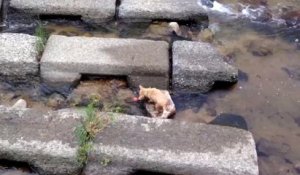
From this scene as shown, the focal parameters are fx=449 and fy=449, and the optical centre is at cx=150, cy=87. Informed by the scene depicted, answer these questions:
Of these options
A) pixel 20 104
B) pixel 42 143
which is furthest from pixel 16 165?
pixel 20 104

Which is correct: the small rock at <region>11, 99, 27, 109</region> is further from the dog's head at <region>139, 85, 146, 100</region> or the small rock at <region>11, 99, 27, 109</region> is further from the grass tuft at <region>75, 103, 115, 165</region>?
the dog's head at <region>139, 85, 146, 100</region>

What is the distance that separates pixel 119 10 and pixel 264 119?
181cm

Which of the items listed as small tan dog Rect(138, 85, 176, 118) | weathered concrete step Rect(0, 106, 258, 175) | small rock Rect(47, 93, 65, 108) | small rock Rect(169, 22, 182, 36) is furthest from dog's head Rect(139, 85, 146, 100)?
small rock Rect(169, 22, 182, 36)

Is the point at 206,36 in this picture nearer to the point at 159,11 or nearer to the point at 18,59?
the point at 159,11

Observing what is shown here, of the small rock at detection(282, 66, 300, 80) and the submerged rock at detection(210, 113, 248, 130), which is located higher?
the small rock at detection(282, 66, 300, 80)

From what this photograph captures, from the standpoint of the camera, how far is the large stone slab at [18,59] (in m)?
3.67

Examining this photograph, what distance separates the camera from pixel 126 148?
2.91m

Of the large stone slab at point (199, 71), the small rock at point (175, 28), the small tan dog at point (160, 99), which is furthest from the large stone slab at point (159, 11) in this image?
the small tan dog at point (160, 99)

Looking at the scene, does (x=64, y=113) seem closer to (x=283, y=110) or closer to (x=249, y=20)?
(x=283, y=110)

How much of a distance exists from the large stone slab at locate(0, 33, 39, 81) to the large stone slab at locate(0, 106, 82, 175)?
68 centimetres

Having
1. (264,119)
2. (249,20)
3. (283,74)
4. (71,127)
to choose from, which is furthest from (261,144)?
(249,20)

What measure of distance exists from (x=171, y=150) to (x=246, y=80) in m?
1.29

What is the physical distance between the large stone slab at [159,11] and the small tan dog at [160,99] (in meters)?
1.10

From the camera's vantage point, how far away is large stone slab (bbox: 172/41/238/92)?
3.66 meters
